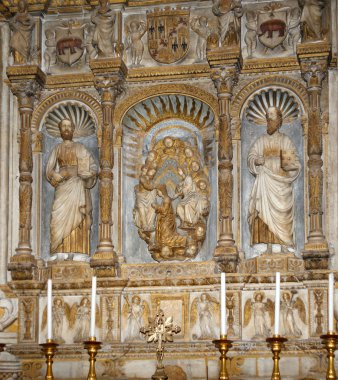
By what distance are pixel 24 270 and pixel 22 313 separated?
721 millimetres

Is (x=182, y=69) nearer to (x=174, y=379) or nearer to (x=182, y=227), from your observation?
(x=182, y=227)

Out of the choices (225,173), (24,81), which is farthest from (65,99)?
(225,173)

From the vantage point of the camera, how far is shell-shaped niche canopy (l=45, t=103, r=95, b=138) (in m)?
18.7

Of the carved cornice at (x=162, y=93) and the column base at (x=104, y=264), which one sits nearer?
the column base at (x=104, y=264)

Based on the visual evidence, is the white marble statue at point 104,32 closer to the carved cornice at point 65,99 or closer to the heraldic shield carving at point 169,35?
the heraldic shield carving at point 169,35

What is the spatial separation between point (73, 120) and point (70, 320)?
11.7 ft

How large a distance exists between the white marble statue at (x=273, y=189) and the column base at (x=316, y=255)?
2.26ft

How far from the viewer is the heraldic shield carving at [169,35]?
59.7ft

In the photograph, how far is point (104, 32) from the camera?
18.0 m

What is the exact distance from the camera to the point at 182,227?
17984 millimetres

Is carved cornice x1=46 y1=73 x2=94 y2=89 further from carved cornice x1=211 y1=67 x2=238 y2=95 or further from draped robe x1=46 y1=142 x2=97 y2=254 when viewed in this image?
carved cornice x1=211 y1=67 x2=238 y2=95

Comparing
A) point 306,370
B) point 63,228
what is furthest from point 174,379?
point 63,228

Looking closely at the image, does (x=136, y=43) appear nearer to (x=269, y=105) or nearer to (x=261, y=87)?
(x=261, y=87)

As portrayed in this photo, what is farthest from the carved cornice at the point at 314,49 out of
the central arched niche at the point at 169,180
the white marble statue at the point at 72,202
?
the white marble statue at the point at 72,202
